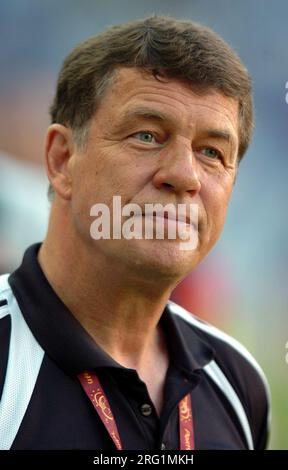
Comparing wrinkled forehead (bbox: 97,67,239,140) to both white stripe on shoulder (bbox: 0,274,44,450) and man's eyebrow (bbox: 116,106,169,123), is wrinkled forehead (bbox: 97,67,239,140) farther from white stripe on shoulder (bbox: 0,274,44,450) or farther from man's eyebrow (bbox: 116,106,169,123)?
white stripe on shoulder (bbox: 0,274,44,450)

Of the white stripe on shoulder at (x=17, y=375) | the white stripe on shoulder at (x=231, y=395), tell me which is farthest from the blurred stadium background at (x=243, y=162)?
the white stripe on shoulder at (x=17, y=375)

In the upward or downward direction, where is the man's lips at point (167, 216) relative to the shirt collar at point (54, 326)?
upward

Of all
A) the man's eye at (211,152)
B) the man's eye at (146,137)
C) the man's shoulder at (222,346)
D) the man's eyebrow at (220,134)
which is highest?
the man's eyebrow at (220,134)

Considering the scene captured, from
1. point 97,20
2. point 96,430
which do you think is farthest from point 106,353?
point 97,20

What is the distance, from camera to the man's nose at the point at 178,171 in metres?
1.40

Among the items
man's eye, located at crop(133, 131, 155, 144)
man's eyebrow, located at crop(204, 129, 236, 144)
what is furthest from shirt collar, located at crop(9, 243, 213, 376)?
man's eyebrow, located at crop(204, 129, 236, 144)

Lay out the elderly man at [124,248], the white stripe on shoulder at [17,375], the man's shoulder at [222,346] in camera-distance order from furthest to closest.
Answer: the man's shoulder at [222,346] → the elderly man at [124,248] → the white stripe on shoulder at [17,375]

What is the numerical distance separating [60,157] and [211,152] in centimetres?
A: 39

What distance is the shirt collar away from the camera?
56.1 inches

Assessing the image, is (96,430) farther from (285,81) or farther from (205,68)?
(285,81)

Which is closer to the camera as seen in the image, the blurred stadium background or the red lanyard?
the red lanyard

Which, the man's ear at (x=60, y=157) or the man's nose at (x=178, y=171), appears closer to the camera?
the man's nose at (x=178, y=171)

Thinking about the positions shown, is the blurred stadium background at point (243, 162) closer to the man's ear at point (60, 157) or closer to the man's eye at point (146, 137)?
the man's ear at point (60, 157)

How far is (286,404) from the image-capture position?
426cm
